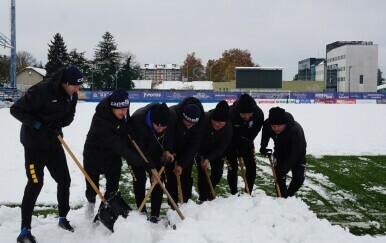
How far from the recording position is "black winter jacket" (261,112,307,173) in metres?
5.56

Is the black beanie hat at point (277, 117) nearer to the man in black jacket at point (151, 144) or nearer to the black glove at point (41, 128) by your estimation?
the man in black jacket at point (151, 144)

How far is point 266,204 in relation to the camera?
4645 millimetres

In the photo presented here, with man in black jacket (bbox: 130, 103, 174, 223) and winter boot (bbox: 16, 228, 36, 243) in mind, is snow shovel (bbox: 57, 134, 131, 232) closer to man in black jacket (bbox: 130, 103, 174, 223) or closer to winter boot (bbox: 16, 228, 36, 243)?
man in black jacket (bbox: 130, 103, 174, 223)

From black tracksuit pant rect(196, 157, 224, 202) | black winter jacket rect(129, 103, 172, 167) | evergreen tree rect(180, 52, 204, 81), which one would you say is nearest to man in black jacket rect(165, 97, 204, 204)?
A: black winter jacket rect(129, 103, 172, 167)

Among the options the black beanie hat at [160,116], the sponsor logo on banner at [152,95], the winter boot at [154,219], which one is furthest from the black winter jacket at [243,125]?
the sponsor logo on banner at [152,95]

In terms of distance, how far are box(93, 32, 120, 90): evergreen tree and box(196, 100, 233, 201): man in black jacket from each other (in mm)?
59827

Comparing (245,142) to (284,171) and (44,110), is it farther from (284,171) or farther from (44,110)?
(44,110)

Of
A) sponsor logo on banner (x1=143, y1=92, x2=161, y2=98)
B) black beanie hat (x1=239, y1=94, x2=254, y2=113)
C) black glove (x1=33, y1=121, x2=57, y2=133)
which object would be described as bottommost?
black glove (x1=33, y1=121, x2=57, y2=133)

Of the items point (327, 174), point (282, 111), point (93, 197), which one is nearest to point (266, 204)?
point (282, 111)

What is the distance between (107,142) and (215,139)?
1.61m

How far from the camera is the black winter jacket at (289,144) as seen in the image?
556cm

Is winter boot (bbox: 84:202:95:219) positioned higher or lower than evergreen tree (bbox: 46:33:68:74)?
lower

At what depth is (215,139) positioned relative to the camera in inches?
222

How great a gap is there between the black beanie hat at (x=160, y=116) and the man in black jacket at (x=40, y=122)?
88 cm
